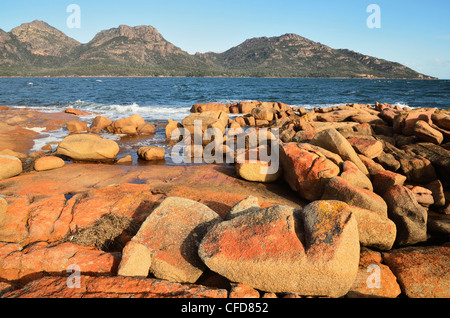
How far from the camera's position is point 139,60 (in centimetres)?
16988

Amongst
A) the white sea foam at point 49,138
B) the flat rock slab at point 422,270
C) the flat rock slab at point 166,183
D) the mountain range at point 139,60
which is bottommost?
the flat rock slab at point 422,270

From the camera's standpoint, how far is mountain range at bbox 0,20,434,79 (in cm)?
13625

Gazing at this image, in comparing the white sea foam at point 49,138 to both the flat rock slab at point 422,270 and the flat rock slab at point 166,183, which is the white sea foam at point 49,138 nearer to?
the flat rock slab at point 166,183

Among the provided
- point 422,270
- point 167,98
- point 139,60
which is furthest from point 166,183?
point 139,60

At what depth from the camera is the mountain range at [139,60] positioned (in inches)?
5364

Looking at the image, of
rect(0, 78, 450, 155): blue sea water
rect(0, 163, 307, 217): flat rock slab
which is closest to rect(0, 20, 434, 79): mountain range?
rect(0, 78, 450, 155): blue sea water

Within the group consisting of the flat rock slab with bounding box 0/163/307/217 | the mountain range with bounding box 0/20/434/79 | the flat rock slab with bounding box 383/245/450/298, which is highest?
the mountain range with bounding box 0/20/434/79

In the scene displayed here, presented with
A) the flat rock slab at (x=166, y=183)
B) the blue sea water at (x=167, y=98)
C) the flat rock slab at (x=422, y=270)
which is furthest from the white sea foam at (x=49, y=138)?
the flat rock slab at (x=422, y=270)

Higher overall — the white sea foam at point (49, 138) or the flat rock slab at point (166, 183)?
the white sea foam at point (49, 138)

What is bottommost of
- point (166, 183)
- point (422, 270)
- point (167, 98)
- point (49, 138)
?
point (422, 270)

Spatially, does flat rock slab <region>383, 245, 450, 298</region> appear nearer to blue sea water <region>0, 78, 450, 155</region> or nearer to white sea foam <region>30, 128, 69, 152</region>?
blue sea water <region>0, 78, 450, 155</region>

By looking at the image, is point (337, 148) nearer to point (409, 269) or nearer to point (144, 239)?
point (409, 269)

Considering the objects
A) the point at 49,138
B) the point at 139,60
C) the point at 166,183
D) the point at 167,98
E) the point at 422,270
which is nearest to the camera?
the point at 422,270

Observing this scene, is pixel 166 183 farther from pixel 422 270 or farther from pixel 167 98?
pixel 167 98
